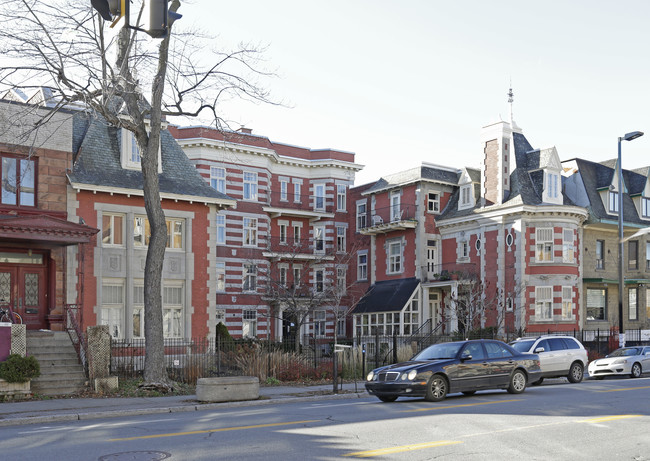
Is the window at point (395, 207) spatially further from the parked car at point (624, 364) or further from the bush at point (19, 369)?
the bush at point (19, 369)

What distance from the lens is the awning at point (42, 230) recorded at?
72.8 feet

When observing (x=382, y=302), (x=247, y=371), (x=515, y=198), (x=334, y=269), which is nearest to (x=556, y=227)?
(x=515, y=198)

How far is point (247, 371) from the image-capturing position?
76.3ft

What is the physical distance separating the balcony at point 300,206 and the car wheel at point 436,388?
2899 centimetres

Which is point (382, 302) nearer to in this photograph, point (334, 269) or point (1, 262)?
point (334, 269)

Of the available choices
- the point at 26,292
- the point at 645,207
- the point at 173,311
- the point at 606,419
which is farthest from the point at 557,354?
the point at 645,207

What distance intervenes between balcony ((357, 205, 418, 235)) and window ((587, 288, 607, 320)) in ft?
36.1

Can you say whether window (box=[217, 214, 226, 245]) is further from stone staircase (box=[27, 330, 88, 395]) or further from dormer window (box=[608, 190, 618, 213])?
dormer window (box=[608, 190, 618, 213])

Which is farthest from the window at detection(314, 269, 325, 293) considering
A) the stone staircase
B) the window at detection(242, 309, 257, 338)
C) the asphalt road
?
the asphalt road

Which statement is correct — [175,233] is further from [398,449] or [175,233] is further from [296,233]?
[398,449]

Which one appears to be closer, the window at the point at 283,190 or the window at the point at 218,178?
the window at the point at 218,178

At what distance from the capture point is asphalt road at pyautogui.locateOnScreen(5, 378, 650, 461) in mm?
9922

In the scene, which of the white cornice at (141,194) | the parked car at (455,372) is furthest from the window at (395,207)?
the parked car at (455,372)

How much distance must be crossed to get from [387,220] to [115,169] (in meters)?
22.5
